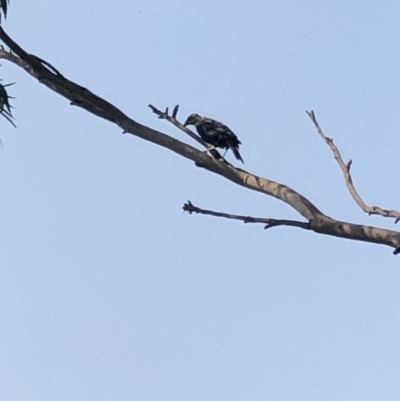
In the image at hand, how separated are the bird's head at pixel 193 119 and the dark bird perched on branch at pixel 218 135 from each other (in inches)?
7.9

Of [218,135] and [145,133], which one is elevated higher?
[218,135]

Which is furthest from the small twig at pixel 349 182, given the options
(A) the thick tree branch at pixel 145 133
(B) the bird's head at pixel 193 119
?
(B) the bird's head at pixel 193 119

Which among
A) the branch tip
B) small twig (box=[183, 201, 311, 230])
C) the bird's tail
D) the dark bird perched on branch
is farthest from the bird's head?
small twig (box=[183, 201, 311, 230])

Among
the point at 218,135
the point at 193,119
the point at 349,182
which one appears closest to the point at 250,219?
the point at 349,182

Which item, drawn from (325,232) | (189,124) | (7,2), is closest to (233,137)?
(189,124)

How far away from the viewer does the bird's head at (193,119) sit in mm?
10233

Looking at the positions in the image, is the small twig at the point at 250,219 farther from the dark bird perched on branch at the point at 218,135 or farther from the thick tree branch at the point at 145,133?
the dark bird perched on branch at the point at 218,135

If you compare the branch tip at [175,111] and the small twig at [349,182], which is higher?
the branch tip at [175,111]

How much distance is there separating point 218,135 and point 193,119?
924 millimetres

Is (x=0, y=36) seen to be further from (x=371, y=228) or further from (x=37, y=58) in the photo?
(x=371, y=228)

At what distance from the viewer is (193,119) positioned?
10.4m

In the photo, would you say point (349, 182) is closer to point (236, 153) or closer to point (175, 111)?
point (175, 111)

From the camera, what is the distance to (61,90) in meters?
4.25

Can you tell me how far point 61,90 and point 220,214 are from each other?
3.86ft
